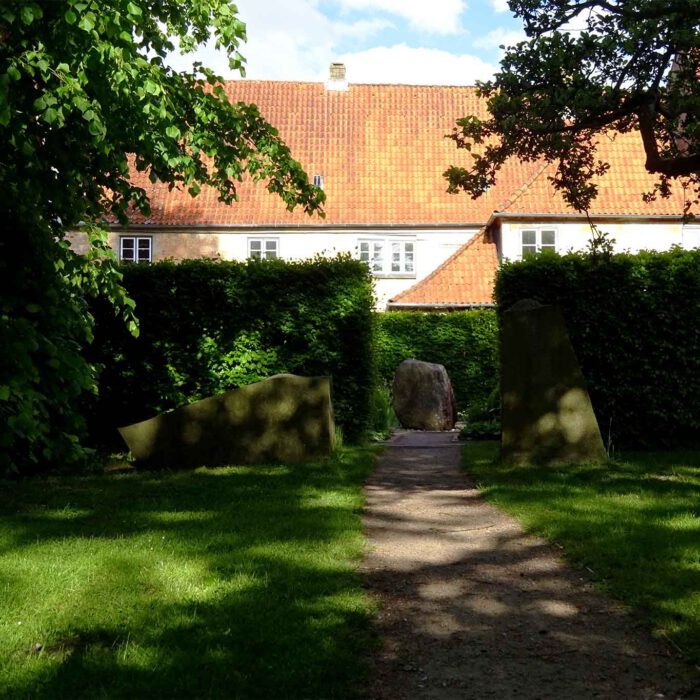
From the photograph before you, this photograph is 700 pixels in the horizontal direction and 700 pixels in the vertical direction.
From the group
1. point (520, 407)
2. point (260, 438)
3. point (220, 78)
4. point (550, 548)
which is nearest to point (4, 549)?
point (550, 548)

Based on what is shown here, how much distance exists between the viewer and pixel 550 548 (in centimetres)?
677

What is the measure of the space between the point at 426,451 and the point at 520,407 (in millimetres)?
3373

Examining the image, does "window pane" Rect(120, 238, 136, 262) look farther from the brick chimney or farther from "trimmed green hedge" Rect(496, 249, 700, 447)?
"trimmed green hedge" Rect(496, 249, 700, 447)

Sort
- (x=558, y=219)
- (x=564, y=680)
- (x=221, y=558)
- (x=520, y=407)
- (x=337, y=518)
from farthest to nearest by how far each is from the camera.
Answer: (x=558, y=219) → (x=520, y=407) → (x=337, y=518) → (x=221, y=558) → (x=564, y=680)

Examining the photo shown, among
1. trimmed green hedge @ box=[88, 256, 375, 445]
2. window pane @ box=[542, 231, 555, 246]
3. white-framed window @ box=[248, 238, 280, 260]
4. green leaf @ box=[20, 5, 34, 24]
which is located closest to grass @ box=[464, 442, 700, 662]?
trimmed green hedge @ box=[88, 256, 375, 445]

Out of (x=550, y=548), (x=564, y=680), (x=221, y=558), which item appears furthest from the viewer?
(x=550, y=548)

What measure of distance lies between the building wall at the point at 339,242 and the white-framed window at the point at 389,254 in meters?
0.11

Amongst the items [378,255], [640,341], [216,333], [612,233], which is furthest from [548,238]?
[216,333]

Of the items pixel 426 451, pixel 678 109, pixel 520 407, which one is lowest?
pixel 426 451

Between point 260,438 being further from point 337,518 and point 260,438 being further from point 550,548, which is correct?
point 550,548

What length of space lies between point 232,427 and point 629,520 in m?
6.00

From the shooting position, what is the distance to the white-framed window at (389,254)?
3362 cm

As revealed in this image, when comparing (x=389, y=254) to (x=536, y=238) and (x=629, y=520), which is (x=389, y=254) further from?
(x=629, y=520)

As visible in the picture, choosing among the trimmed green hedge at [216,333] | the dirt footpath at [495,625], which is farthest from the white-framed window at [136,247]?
the dirt footpath at [495,625]
